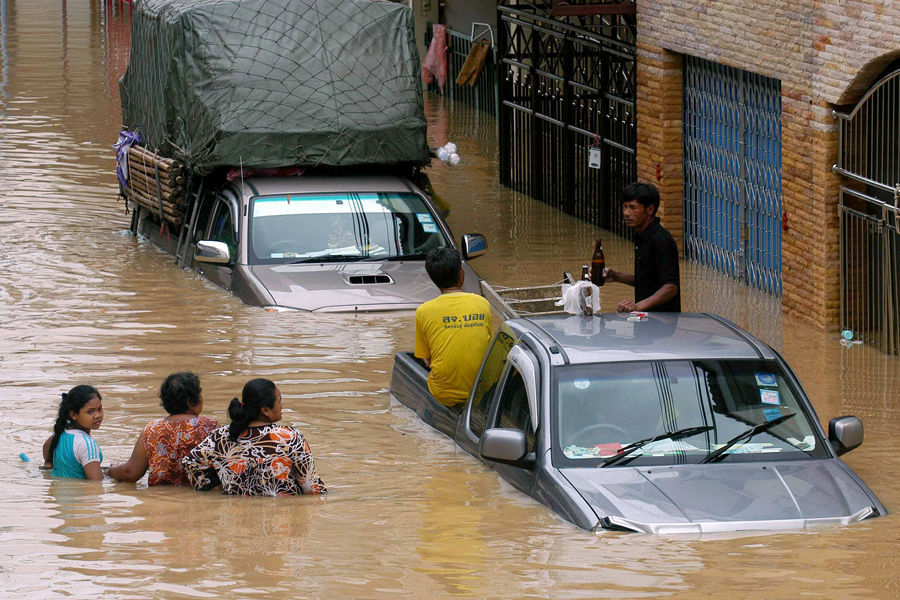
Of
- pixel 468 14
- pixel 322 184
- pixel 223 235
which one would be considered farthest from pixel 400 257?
pixel 468 14

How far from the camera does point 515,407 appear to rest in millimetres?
8438

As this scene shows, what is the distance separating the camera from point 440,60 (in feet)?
107

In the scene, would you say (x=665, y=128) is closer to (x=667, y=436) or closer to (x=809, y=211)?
(x=809, y=211)

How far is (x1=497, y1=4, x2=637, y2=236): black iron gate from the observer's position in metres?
19.4

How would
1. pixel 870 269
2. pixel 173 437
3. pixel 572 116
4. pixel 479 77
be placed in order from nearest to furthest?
1. pixel 173 437
2. pixel 870 269
3. pixel 572 116
4. pixel 479 77

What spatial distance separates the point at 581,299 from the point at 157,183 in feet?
28.2

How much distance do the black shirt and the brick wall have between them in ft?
12.0

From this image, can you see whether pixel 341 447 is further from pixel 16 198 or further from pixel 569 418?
pixel 16 198

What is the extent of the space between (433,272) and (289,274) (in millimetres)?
4896

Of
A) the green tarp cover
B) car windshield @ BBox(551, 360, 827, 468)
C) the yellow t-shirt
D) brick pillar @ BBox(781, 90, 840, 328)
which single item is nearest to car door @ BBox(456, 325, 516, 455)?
the yellow t-shirt

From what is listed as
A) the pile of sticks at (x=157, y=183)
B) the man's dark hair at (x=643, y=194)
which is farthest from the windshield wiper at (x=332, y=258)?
the man's dark hair at (x=643, y=194)

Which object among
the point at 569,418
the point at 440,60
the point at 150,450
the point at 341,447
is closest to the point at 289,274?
the point at 341,447

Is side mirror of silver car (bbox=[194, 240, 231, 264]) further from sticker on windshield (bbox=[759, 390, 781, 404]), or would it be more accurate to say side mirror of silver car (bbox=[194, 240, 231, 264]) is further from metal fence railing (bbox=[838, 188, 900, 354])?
sticker on windshield (bbox=[759, 390, 781, 404])

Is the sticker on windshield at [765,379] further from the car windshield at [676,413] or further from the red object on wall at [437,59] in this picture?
the red object on wall at [437,59]
